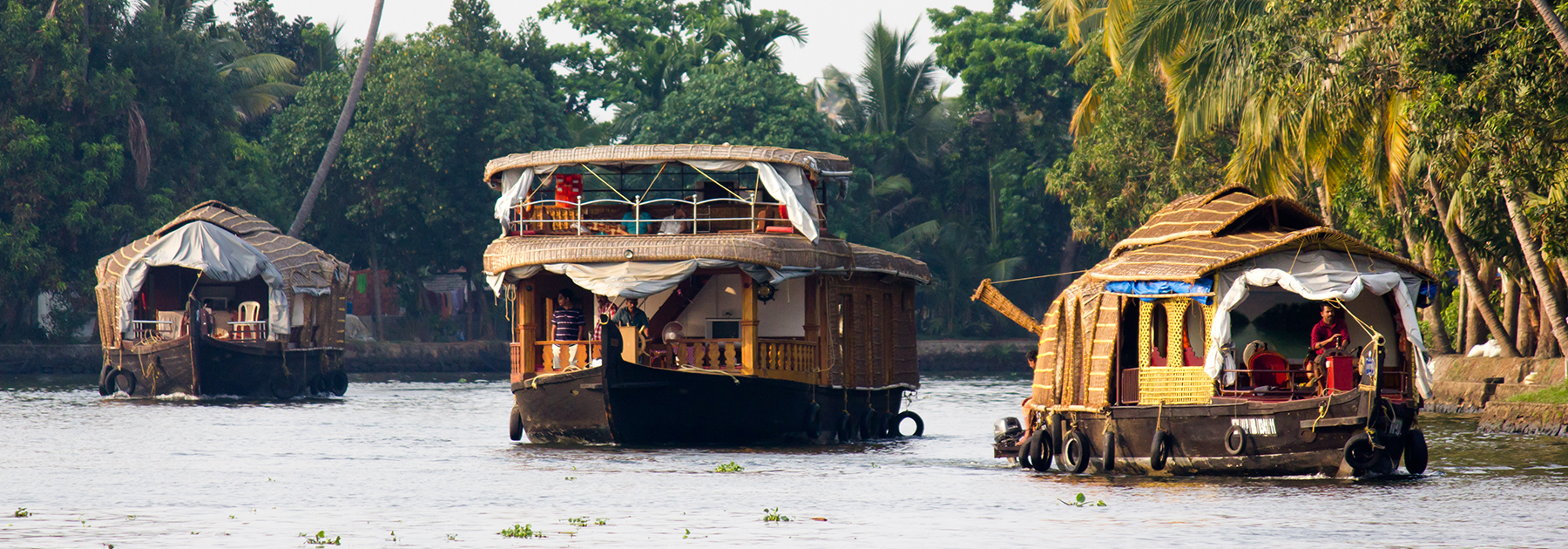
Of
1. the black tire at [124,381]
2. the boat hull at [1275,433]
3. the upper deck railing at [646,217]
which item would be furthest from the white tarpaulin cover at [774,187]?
the black tire at [124,381]

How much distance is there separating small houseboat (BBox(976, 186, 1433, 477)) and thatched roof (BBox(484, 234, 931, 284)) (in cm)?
359

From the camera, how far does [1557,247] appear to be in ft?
64.1

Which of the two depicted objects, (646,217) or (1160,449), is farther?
(646,217)

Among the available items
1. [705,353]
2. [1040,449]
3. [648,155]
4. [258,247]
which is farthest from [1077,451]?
[258,247]

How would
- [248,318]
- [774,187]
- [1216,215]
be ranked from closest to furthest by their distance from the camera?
[1216,215] < [774,187] < [248,318]

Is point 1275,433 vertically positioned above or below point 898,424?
above

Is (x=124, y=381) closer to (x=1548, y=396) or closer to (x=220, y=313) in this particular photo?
(x=220, y=313)

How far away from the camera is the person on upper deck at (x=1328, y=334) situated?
51.0 ft

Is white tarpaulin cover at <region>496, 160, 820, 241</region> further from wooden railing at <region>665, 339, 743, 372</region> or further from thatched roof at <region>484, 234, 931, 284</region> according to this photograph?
wooden railing at <region>665, 339, 743, 372</region>

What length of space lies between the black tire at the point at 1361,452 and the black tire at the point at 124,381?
947 inches

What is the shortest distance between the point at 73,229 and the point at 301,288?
1062cm

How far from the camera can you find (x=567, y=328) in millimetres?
20719

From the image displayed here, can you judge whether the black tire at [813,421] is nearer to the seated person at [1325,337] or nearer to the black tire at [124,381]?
the seated person at [1325,337]

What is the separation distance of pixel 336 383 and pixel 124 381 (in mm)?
4365
